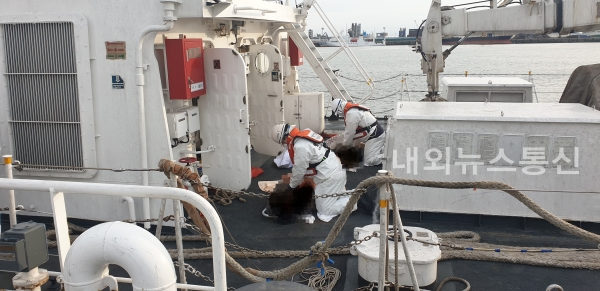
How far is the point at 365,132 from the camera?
31.0 ft

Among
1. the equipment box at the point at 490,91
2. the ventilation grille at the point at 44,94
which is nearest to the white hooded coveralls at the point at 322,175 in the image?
the ventilation grille at the point at 44,94

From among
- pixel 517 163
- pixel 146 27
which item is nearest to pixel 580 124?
pixel 517 163

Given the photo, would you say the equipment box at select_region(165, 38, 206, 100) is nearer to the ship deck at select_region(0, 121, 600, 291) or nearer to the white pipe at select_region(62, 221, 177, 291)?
the ship deck at select_region(0, 121, 600, 291)

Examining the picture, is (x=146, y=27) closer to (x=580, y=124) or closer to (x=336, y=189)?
(x=336, y=189)

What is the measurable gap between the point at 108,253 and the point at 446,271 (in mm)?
3763

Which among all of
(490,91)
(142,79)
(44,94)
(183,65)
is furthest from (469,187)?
(490,91)

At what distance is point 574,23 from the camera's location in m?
7.09

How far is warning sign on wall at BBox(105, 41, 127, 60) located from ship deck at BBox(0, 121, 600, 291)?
219cm

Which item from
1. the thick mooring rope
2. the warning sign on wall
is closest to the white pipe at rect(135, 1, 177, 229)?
the warning sign on wall

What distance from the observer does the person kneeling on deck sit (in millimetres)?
6758

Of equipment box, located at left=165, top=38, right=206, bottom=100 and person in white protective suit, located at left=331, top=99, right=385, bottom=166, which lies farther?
person in white protective suit, located at left=331, top=99, right=385, bottom=166

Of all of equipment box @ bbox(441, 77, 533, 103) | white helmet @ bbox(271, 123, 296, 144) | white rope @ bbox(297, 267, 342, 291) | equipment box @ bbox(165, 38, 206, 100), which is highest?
equipment box @ bbox(165, 38, 206, 100)

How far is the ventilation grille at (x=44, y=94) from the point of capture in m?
6.20

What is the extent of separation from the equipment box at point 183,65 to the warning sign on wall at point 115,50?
25.3 inches
